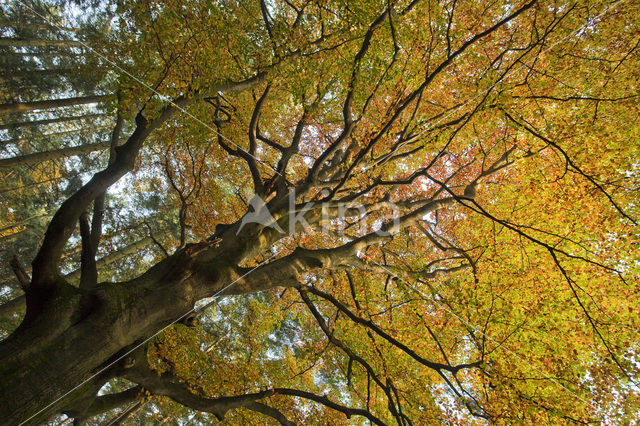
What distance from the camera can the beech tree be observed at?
3164mm

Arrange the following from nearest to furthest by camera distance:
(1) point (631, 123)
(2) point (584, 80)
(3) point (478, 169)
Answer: (1) point (631, 123), (2) point (584, 80), (3) point (478, 169)

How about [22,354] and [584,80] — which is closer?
[22,354]

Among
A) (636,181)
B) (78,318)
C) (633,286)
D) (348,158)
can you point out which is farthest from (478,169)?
(78,318)

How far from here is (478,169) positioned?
9.16m

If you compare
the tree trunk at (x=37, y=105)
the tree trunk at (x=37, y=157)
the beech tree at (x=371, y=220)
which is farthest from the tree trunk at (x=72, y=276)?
the tree trunk at (x=37, y=105)

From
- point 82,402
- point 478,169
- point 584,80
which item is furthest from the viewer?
point 478,169

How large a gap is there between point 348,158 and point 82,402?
220 inches

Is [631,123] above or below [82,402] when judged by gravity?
below

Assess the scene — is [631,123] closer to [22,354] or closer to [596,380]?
[596,380]

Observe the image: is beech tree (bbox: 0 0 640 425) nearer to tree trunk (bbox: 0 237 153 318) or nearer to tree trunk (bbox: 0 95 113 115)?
tree trunk (bbox: 0 237 153 318)

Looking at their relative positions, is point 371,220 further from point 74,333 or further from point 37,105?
point 37,105

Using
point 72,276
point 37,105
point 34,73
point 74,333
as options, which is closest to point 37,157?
point 37,105

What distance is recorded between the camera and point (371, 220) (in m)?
9.50

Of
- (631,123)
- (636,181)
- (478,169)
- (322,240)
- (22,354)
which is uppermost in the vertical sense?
(322,240)
